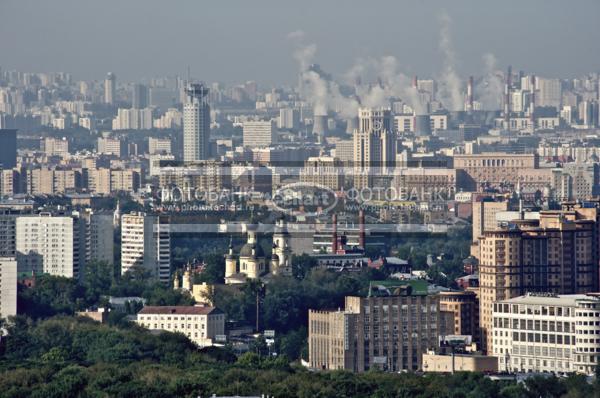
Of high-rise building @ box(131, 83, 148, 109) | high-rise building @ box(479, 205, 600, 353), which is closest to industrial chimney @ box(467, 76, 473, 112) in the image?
high-rise building @ box(131, 83, 148, 109)

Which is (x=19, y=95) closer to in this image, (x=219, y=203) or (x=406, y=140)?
(x=406, y=140)

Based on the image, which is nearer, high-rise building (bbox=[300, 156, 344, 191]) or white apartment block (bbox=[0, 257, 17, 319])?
white apartment block (bbox=[0, 257, 17, 319])

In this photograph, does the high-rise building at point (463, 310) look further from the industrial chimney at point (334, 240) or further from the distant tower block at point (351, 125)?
the distant tower block at point (351, 125)

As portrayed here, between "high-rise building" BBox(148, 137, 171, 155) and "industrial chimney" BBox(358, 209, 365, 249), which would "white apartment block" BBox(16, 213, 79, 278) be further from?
"high-rise building" BBox(148, 137, 171, 155)

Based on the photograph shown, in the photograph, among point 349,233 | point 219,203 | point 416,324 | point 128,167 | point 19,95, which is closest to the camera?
point 416,324

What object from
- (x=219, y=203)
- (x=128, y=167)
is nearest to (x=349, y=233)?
(x=219, y=203)

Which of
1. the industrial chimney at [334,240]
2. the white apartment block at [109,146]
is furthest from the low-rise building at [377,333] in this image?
the white apartment block at [109,146]
